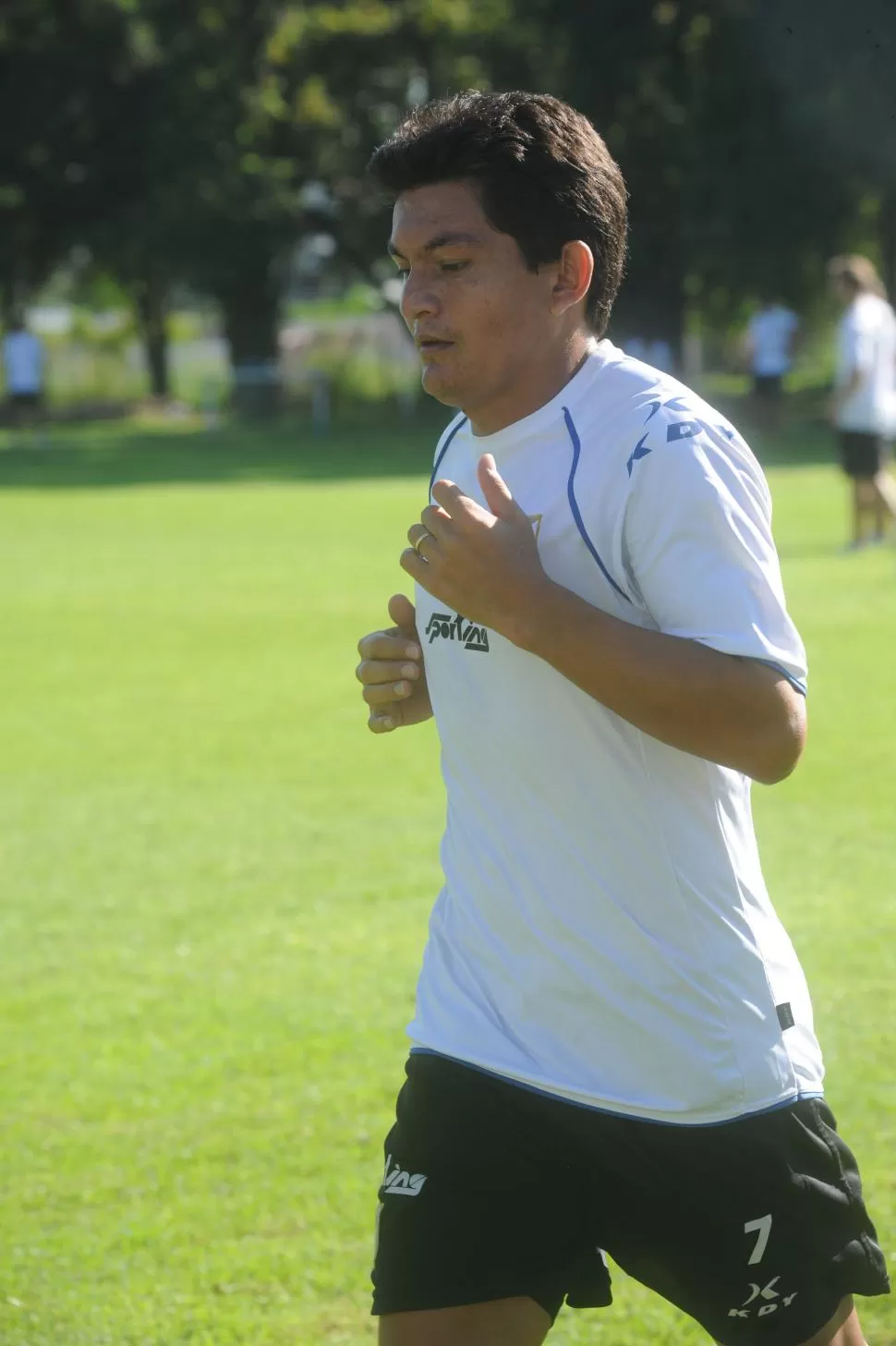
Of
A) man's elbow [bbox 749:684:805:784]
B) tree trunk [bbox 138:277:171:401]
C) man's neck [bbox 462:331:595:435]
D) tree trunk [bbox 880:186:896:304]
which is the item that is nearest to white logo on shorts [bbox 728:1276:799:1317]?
man's elbow [bbox 749:684:805:784]

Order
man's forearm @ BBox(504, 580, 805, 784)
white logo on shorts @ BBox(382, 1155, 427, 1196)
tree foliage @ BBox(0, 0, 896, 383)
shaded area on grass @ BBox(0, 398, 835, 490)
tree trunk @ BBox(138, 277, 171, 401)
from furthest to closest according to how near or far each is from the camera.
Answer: tree trunk @ BBox(138, 277, 171, 401), tree foliage @ BBox(0, 0, 896, 383), shaded area on grass @ BBox(0, 398, 835, 490), white logo on shorts @ BBox(382, 1155, 427, 1196), man's forearm @ BBox(504, 580, 805, 784)

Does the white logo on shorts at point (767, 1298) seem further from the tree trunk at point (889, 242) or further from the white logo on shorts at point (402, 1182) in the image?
A: the tree trunk at point (889, 242)

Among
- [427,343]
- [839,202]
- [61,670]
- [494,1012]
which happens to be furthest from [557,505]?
[839,202]

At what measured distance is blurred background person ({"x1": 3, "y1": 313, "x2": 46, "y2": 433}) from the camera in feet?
122

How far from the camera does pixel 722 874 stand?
2795 millimetres

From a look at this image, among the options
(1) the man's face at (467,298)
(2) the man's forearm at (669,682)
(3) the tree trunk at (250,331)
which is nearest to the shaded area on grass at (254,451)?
(3) the tree trunk at (250,331)

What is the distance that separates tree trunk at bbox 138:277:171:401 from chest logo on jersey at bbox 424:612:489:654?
48674 millimetres

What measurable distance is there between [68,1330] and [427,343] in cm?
231

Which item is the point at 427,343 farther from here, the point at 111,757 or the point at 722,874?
the point at 111,757

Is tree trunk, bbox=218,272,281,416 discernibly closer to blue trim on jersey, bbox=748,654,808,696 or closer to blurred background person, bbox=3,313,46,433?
blurred background person, bbox=3,313,46,433

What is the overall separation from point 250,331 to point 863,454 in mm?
30150

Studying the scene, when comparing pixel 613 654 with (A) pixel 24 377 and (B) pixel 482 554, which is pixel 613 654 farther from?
(A) pixel 24 377

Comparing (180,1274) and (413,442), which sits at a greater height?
(180,1274)

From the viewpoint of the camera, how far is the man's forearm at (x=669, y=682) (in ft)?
8.37
